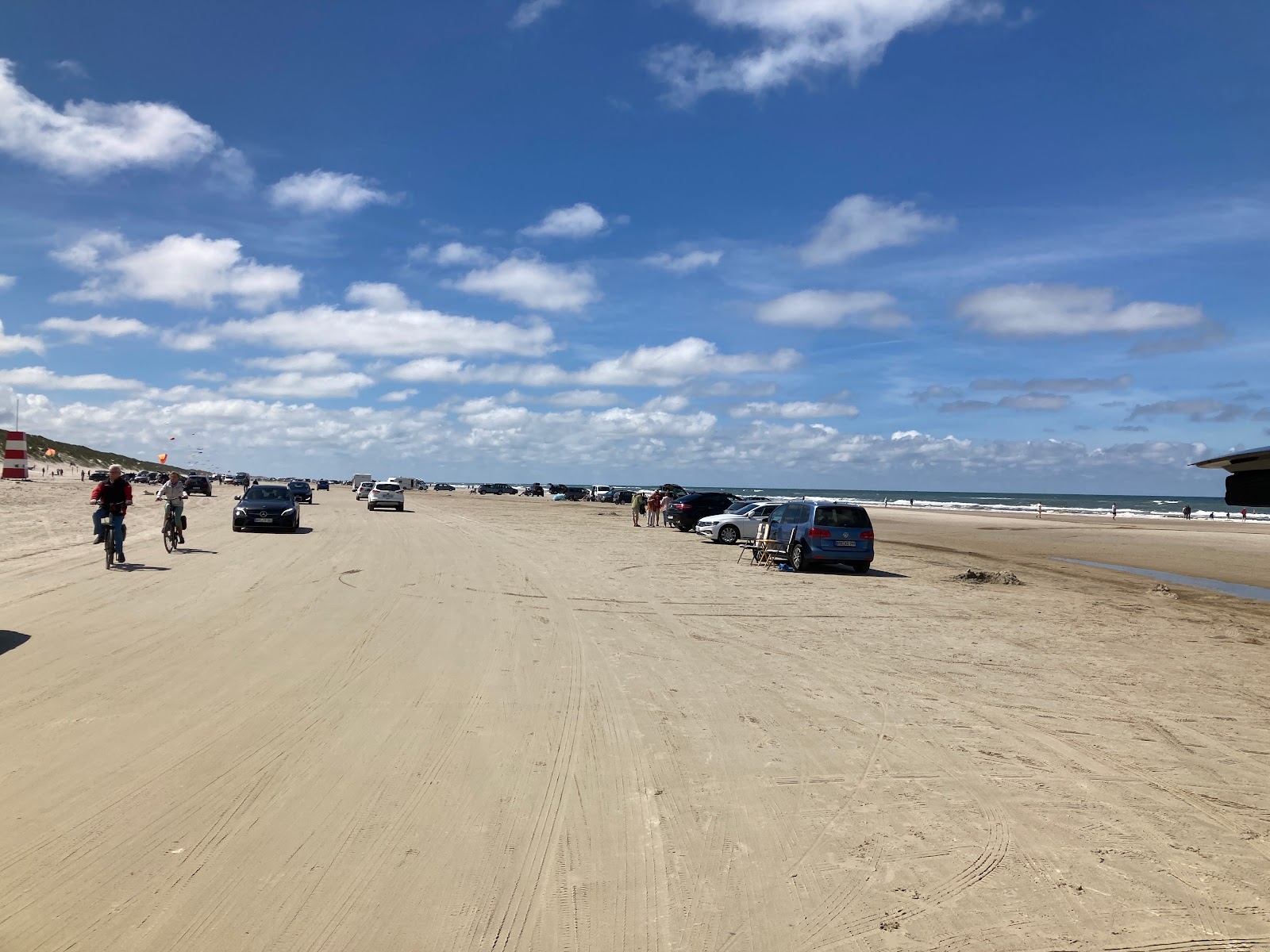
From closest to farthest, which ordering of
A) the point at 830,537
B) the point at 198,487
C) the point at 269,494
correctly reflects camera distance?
the point at 830,537 < the point at 269,494 < the point at 198,487

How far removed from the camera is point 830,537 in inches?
842

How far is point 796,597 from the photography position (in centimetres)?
1661

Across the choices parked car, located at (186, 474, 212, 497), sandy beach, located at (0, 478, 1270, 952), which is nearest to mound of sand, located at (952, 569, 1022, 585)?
sandy beach, located at (0, 478, 1270, 952)

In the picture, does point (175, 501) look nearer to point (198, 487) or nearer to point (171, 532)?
point (171, 532)

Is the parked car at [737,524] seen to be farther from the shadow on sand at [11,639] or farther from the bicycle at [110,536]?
the shadow on sand at [11,639]

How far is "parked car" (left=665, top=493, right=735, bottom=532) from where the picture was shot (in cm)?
3778

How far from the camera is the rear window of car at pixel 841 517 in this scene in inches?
847

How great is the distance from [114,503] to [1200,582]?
2562cm

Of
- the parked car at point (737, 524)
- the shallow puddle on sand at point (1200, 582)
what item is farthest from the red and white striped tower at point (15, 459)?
the shallow puddle on sand at point (1200, 582)

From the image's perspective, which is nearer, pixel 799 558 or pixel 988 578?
pixel 988 578

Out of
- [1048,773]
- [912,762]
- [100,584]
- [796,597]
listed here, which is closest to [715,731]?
[912,762]

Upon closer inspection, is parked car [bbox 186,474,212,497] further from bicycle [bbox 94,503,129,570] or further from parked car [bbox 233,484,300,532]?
bicycle [bbox 94,503,129,570]

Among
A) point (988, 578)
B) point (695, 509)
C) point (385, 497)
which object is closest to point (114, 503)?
point (988, 578)

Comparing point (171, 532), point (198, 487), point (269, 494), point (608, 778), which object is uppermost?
point (198, 487)
